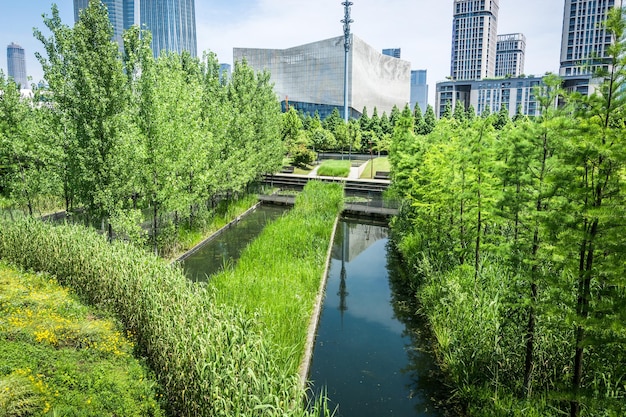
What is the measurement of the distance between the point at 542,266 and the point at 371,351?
3.78 metres

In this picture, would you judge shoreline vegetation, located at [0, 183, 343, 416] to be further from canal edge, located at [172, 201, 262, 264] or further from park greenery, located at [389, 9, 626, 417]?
park greenery, located at [389, 9, 626, 417]

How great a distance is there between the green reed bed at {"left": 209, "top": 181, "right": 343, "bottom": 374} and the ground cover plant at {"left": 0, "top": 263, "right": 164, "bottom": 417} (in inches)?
68.6

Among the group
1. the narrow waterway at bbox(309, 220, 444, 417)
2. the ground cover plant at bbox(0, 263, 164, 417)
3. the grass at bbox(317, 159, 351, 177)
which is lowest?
the narrow waterway at bbox(309, 220, 444, 417)

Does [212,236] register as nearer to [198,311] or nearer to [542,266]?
[198,311]

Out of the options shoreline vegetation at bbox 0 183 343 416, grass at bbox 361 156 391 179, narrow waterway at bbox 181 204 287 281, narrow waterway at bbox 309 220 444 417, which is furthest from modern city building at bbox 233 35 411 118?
shoreline vegetation at bbox 0 183 343 416

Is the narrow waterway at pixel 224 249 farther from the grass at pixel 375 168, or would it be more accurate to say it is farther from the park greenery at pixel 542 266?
the grass at pixel 375 168

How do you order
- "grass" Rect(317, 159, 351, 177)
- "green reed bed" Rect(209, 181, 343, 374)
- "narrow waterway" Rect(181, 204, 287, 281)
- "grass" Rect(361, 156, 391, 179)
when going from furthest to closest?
"grass" Rect(361, 156, 391, 179)
"grass" Rect(317, 159, 351, 177)
"narrow waterway" Rect(181, 204, 287, 281)
"green reed bed" Rect(209, 181, 343, 374)

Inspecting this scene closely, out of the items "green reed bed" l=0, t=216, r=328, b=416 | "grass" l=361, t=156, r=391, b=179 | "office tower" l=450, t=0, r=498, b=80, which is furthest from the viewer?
"office tower" l=450, t=0, r=498, b=80

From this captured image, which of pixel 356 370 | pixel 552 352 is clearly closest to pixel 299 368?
pixel 356 370

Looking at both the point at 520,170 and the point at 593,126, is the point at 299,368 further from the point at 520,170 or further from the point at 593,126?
the point at 593,126

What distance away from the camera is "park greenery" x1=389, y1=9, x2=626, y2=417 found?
14.3 ft

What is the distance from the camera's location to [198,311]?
6609 millimetres

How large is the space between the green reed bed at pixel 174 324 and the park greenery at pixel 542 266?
10.5 ft

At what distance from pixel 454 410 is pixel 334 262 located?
8.50 metres
